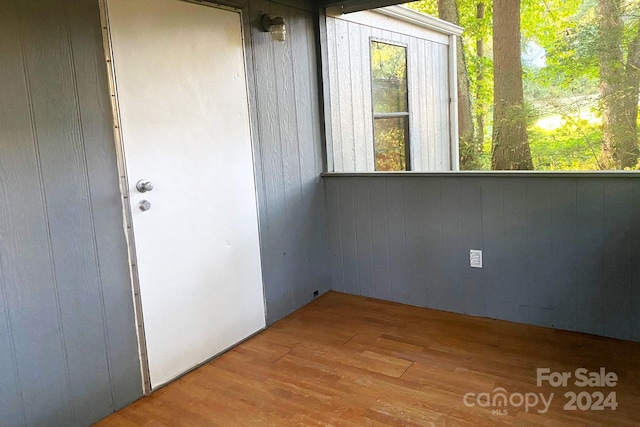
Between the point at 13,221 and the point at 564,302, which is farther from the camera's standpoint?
the point at 564,302

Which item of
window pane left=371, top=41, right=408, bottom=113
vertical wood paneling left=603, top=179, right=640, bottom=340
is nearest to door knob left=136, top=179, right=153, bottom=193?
vertical wood paneling left=603, top=179, right=640, bottom=340

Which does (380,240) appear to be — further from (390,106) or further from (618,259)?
(390,106)

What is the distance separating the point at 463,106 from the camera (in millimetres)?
5055

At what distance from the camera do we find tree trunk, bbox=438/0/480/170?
4.55 meters

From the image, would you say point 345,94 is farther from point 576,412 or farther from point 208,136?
point 576,412

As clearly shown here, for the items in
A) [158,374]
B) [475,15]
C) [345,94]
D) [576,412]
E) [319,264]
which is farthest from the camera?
[475,15]

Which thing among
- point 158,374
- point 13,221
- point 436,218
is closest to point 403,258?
point 436,218

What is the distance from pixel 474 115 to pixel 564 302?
2.41 metres

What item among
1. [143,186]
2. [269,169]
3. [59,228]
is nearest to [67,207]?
[59,228]

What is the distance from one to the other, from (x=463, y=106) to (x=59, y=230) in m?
4.14

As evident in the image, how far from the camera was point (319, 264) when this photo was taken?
3688 millimetres

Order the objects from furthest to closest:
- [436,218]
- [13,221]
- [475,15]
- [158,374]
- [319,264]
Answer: [475,15], [319,264], [436,218], [158,374], [13,221]

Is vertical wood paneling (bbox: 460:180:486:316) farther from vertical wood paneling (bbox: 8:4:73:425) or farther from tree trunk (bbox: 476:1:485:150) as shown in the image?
vertical wood paneling (bbox: 8:4:73:425)

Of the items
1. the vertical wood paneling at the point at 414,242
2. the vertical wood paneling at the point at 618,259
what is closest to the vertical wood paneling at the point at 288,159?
the vertical wood paneling at the point at 414,242
